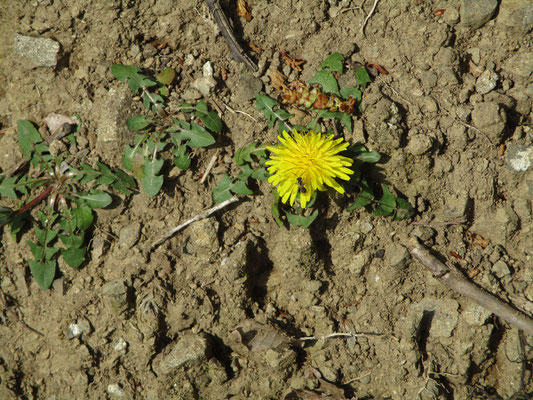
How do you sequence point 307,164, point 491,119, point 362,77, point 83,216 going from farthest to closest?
point 83,216
point 362,77
point 491,119
point 307,164

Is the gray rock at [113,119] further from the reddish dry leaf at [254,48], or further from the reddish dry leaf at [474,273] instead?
the reddish dry leaf at [474,273]

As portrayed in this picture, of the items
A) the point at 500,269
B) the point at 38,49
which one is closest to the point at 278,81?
the point at 38,49

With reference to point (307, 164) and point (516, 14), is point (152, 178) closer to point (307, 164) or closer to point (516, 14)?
point (307, 164)

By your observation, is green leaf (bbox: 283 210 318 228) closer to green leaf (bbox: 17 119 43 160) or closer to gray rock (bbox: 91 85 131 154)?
gray rock (bbox: 91 85 131 154)

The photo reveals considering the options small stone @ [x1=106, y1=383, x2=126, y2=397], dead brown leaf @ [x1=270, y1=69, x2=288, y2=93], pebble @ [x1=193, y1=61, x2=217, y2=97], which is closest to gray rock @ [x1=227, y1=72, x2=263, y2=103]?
dead brown leaf @ [x1=270, y1=69, x2=288, y2=93]

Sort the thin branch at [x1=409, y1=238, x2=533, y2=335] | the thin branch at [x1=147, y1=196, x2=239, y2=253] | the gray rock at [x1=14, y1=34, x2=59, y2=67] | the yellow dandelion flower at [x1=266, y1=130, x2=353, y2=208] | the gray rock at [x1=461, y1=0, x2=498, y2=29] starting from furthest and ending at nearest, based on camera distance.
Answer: the gray rock at [x1=14, y1=34, x2=59, y2=67]
the thin branch at [x1=147, y1=196, x2=239, y2=253]
the gray rock at [x1=461, y1=0, x2=498, y2=29]
the thin branch at [x1=409, y1=238, x2=533, y2=335]
the yellow dandelion flower at [x1=266, y1=130, x2=353, y2=208]
